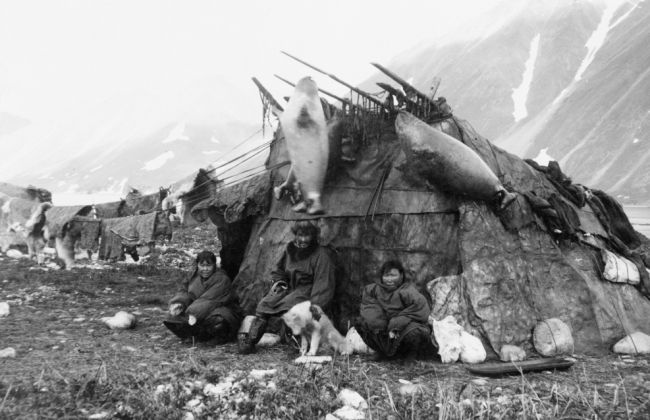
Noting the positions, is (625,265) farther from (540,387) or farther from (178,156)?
(178,156)

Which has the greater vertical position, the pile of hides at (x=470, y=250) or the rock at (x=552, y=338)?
the pile of hides at (x=470, y=250)

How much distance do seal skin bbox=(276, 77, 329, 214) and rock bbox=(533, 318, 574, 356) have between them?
3.16m

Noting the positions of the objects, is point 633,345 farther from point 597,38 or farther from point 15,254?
point 597,38

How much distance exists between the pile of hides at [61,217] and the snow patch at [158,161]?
75.1 metres

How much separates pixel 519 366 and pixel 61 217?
8.30 metres

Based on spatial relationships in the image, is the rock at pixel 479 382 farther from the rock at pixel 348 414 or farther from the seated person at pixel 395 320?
the rock at pixel 348 414

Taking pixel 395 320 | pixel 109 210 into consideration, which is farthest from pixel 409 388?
pixel 109 210

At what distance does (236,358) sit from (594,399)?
358 cm

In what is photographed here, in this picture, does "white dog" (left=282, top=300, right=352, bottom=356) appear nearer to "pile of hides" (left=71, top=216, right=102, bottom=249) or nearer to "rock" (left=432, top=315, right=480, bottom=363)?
"rock" (left=432, top=315, right=480, bottom=363)

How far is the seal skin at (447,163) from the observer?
6.09m

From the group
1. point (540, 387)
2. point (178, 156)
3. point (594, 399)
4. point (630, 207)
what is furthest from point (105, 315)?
point (178, 156)

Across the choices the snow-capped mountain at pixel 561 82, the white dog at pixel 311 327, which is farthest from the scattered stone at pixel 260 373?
the snow-capped mountain at pixel 561 82

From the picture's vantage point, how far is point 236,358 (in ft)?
18.7

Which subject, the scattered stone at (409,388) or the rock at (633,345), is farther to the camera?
the rock at (633,345)
